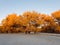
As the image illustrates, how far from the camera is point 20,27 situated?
233 feet

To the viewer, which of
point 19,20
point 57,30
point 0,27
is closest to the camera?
point 57,30

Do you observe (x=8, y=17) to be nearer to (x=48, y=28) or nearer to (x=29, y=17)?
(x=29, y=17)

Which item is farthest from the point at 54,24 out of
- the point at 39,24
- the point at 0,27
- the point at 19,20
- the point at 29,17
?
the point at 0,27

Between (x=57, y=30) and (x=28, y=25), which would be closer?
(x=57, y=30)

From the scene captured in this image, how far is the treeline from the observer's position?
63.4 m

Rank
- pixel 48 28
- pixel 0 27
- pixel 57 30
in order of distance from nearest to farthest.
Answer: pixel 57 30 < pixel 48 28 < pixel 0 27

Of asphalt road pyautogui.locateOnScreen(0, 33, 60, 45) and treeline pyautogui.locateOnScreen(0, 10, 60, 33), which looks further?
treeline pyautogui.locateOnScreen(0, 10, 60, 33)

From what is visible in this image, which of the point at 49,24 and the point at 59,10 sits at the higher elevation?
the point at 59,10

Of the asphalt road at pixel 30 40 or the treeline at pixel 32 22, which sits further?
the treeline at pixel 32 22

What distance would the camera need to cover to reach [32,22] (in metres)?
68.3

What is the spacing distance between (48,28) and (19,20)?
42.4 ft

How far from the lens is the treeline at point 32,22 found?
6340 cm

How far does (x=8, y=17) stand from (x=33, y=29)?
1305cm

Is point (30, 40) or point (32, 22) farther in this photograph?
point (32, 22)
